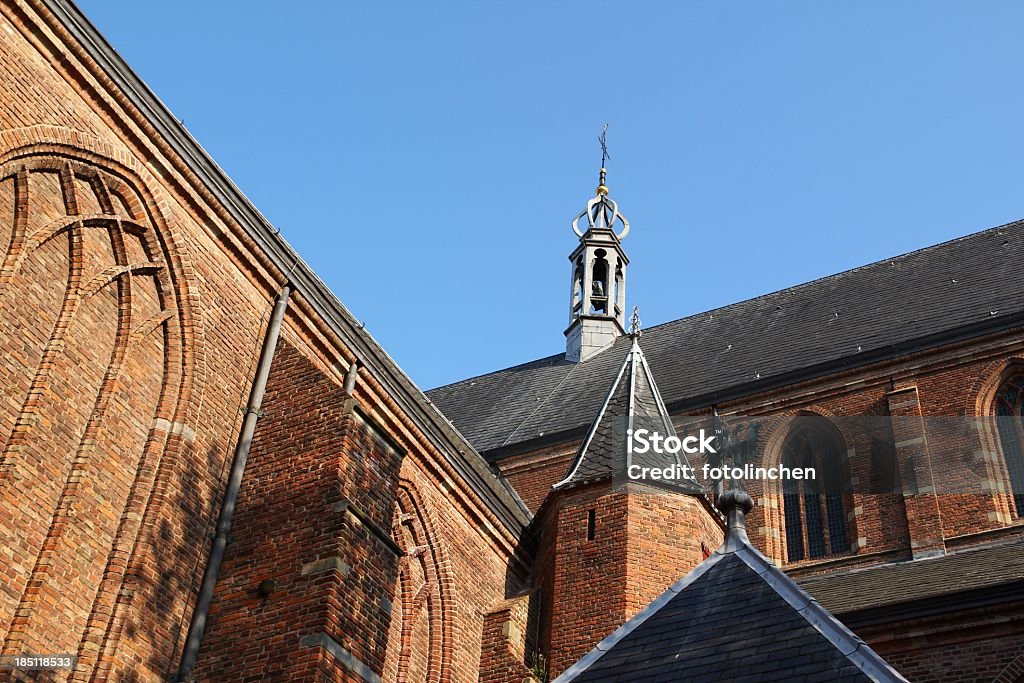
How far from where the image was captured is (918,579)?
16391 mm

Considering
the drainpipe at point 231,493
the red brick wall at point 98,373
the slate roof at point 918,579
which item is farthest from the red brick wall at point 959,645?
the red brick wall at point 98,373

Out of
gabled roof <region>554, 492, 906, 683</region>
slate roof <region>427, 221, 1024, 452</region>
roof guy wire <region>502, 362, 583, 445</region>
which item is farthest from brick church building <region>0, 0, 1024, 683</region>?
roof guy wire <region>502, 362, 583, 445</region>

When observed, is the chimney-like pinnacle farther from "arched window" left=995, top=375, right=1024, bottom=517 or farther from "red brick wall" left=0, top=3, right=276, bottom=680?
"arched window" left=995, top=375, right=1024, bottom=517

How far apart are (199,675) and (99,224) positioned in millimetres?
4308

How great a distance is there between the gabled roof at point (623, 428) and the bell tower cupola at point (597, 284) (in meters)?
8.86

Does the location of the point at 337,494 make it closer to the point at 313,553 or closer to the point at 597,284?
the point at 313,553

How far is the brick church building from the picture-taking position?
10406mm

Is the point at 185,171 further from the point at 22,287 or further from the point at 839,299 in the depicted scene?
the point at 839,299

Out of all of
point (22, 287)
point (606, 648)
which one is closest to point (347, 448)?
point (22, 287)

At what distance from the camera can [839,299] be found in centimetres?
2394

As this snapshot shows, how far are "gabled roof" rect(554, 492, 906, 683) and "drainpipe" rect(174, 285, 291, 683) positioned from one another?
15.0 ft

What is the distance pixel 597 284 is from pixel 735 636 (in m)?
22.8

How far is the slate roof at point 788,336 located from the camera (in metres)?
20.9

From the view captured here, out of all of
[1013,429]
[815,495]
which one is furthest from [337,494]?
[1013,429]
